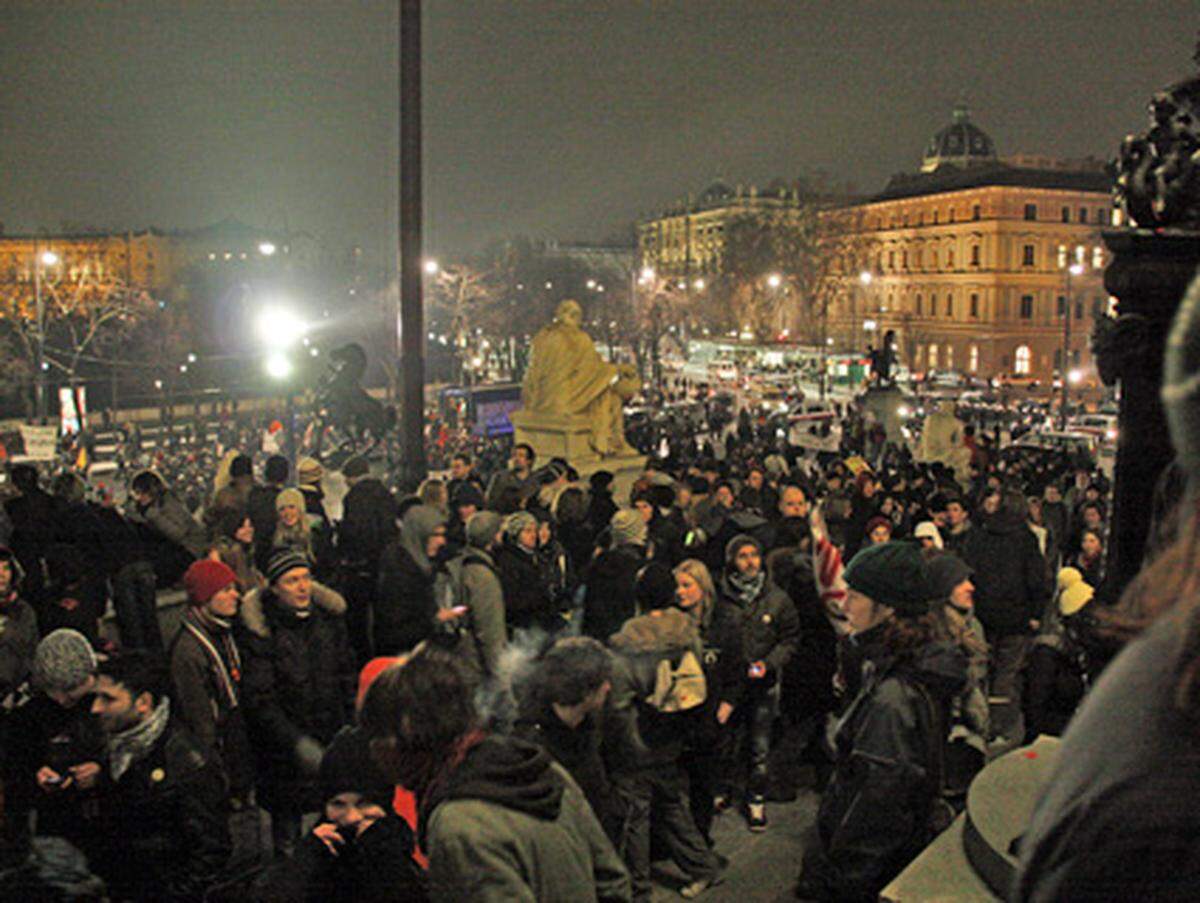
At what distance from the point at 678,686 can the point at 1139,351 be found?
99.9 inches

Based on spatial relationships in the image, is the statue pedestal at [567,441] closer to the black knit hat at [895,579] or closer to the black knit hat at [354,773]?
the black knit hat at [895,579]

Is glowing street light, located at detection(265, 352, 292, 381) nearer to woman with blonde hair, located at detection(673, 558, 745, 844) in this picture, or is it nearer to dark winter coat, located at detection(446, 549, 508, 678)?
dark winter coat, located at detection(446, 549, 508, 678)

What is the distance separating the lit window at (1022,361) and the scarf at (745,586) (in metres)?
89.8

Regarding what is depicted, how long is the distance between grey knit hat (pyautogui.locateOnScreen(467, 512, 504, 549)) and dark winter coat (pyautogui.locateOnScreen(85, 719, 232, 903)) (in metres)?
2.67

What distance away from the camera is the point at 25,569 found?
775 centimetres

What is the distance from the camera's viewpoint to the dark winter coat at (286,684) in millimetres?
5328

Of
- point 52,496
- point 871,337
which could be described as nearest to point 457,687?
point 52,496

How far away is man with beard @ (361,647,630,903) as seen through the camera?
8.54 ft

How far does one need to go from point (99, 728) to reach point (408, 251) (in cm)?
583

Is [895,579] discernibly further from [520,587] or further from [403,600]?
[403,600]

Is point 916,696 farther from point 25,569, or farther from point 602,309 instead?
point 602,309

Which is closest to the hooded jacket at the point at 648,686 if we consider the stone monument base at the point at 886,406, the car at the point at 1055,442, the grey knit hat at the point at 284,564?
the grey knit hat at the point at 284,564

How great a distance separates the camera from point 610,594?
21.9ft

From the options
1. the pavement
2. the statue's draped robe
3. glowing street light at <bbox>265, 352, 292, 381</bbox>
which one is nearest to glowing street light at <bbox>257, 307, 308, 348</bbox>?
glowing street light at <bbox>265, 352, 292, 381</bbox>
